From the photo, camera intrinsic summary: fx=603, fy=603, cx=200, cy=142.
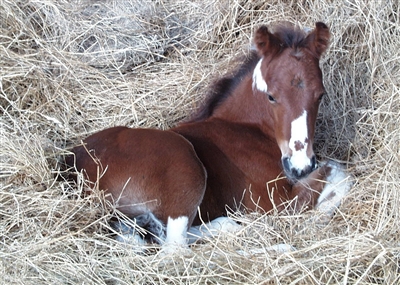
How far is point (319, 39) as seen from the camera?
404cm

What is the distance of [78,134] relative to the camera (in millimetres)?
4777

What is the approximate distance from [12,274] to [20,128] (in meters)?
1.50

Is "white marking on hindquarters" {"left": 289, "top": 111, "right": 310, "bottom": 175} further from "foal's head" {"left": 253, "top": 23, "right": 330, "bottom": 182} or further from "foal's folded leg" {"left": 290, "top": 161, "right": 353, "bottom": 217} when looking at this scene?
"foal's folded leg" {"left": 290, "top": 161, "right": 353, "bottom": 217}

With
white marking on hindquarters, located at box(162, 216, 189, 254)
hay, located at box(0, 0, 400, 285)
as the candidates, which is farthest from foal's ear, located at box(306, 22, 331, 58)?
white marking on hindquarters, located at box(162, 216, 189, 254)

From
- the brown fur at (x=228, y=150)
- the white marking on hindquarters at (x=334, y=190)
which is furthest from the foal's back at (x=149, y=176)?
the white marking on hindquarters at (x=334, y=190)

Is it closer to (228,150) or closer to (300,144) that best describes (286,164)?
(300,144)

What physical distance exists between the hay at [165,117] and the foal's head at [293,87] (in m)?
0.40

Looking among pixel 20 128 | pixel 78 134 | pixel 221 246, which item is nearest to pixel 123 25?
pixel 78 134

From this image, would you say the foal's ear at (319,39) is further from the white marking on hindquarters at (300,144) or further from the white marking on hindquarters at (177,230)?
the white marking on hindquarters at (177,230)

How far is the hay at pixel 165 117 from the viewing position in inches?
125

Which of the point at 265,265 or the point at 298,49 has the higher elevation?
the point at 298,49

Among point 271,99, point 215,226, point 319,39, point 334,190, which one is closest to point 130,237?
point 215,226

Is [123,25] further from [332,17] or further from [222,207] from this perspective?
[222,207]

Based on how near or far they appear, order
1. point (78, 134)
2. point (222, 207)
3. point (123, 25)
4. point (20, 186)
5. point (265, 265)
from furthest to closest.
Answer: point (123, 25) → point (78, 134) → point (222, 207) → point (20, 186) → point (265, 265)
